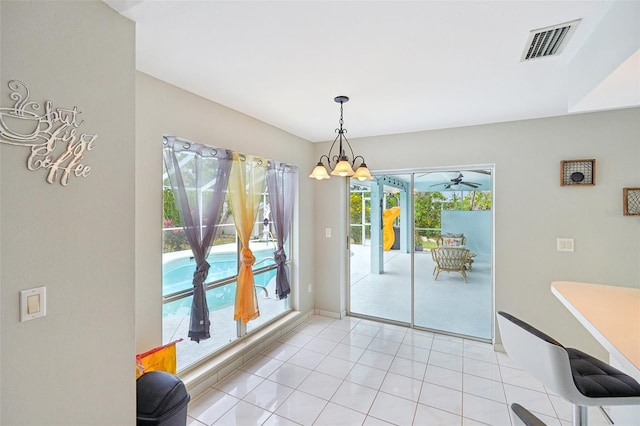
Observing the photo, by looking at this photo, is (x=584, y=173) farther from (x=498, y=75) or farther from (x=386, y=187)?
(x=386, y=187)

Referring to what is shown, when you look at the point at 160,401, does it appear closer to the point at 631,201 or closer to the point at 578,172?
the point at 578,172

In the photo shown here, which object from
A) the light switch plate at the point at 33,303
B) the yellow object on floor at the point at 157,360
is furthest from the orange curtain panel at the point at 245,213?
the light switch plate at the point at 33,303

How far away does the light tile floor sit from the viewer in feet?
6.94

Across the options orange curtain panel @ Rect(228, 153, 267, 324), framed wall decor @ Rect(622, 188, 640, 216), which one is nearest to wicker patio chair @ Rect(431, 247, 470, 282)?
framed wall decor @ Rect(622, 188, 640, 216)

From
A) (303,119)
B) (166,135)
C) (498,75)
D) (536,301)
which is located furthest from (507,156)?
(166,135)

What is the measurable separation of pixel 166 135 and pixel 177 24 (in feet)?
2.96

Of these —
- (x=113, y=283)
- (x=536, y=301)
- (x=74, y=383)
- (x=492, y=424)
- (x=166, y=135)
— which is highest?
(x=166, y=135)

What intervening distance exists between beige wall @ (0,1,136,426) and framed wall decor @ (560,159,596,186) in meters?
3.79

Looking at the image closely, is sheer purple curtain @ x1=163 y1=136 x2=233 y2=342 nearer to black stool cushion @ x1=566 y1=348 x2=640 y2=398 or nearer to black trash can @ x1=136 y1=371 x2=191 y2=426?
black trash can @ x1=136 y1=371 x2=191 y2=426

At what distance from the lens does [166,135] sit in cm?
215

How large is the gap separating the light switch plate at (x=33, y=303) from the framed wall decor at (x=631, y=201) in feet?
14.2

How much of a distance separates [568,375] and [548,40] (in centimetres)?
178

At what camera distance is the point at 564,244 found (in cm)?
283

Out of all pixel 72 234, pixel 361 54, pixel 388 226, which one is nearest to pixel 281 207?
pixel 388 226
